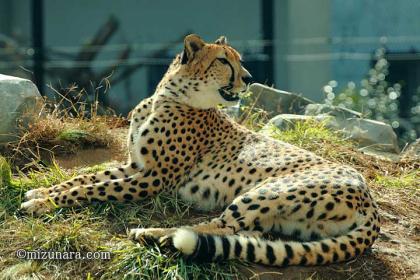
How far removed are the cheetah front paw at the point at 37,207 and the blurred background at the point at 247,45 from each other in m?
4.24

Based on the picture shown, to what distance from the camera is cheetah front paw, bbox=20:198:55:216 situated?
498cm

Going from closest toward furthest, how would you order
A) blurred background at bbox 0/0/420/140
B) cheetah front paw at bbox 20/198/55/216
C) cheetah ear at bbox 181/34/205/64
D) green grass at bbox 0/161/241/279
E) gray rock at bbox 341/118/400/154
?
green grass at bbox 0/161/241/279
cheetah front paw at bbox 20/198/55/216
cheetah ear at bbox 181/34/205/64
gray rock at bbox 341/118/400/154
blurred background at bbox 0/0/420/140

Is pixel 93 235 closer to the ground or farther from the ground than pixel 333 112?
closer to the ground

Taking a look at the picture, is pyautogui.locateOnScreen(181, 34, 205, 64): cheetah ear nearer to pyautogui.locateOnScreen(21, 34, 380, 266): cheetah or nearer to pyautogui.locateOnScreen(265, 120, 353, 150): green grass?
pyautogui.locateOnScreen(21, 34, 380, 266): cheetah

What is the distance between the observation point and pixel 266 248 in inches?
171

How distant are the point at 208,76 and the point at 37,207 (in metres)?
1.27

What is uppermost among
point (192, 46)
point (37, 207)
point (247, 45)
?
point (192, 46)

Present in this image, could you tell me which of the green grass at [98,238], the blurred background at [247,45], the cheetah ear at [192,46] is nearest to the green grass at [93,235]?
the green grass at [98,238]

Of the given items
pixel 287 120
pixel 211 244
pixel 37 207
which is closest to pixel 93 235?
pixel 37 207

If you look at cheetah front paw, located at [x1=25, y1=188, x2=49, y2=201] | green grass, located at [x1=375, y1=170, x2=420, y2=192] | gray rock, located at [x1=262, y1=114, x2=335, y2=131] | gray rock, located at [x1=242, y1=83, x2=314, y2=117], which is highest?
A: gray rock, located at [x1=242, y1=83, x2=314, y2=117]

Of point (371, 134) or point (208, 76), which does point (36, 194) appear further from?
point (371, 134)

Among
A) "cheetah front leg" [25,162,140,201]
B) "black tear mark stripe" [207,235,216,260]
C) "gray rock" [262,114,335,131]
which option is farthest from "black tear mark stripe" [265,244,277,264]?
"gray rock" [262,114,335,131]

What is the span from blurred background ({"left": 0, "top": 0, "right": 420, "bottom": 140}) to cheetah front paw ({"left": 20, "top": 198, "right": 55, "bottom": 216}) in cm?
424

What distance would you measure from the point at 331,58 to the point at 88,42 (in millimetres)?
3117
